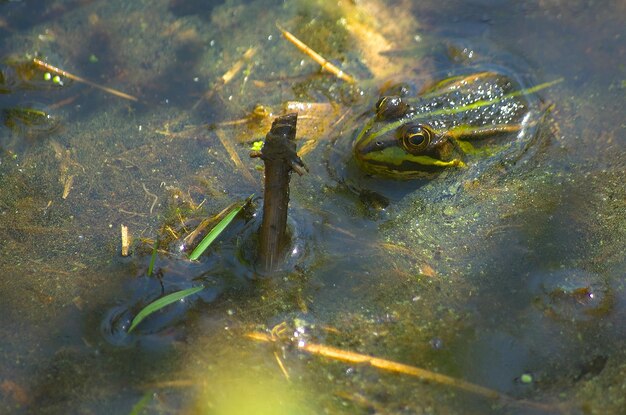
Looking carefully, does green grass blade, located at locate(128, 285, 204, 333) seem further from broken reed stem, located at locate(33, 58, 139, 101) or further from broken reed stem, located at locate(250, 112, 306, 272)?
broken reed stem, located at locate(33, 58, 139, 101)

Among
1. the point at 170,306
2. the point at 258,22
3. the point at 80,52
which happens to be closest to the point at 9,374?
the point at 170,306

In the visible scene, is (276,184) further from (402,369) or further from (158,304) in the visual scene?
(402,369)

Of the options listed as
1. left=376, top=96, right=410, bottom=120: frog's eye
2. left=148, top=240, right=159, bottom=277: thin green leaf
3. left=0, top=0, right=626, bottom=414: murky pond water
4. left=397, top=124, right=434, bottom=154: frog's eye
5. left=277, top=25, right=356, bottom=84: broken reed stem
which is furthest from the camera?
left=277, top=25, right=356, bottom=84: broken reed stem

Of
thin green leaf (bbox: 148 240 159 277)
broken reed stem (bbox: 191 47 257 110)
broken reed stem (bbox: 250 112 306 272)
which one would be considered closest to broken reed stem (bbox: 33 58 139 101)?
broken reed stem (bbox: 191 47 257 110)

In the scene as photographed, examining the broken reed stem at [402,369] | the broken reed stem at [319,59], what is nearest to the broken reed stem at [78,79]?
the broken reed stem at [319,59]

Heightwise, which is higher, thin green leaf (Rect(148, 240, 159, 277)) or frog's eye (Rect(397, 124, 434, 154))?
frog's eye (Rect(397, 124, 434, 154))

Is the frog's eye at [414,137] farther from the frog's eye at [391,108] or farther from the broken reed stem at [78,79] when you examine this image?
the broken reed stem at [78,79]

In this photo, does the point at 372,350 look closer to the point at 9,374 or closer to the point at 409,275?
the point at 409,275
